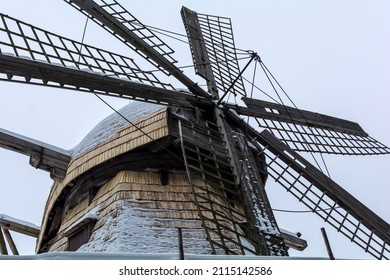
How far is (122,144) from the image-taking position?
8.59 m

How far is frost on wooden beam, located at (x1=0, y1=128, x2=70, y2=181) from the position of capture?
30.4 ft

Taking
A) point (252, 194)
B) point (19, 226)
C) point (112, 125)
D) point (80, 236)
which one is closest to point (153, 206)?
point (80, 236)

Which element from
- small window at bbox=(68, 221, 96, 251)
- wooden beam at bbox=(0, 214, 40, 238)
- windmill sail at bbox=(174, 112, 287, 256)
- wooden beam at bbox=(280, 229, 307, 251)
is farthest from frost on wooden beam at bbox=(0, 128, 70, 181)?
wooden beam at bbox=(280, 229, 307, 251)

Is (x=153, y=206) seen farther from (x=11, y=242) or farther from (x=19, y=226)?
(x=19, y=226)

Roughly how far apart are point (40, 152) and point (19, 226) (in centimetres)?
163

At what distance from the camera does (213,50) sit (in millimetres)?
10977

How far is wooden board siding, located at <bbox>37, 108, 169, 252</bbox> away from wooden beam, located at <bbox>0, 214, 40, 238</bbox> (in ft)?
3.96

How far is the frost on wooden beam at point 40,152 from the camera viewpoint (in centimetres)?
927

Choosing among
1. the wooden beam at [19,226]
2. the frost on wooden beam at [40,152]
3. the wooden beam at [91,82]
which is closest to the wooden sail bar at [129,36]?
the wooden beam at [91,82]

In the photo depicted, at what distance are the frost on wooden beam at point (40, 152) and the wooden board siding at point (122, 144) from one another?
264 mm

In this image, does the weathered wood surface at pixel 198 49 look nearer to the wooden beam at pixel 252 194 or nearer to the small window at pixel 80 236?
the wooden beam at pixel 252 194
